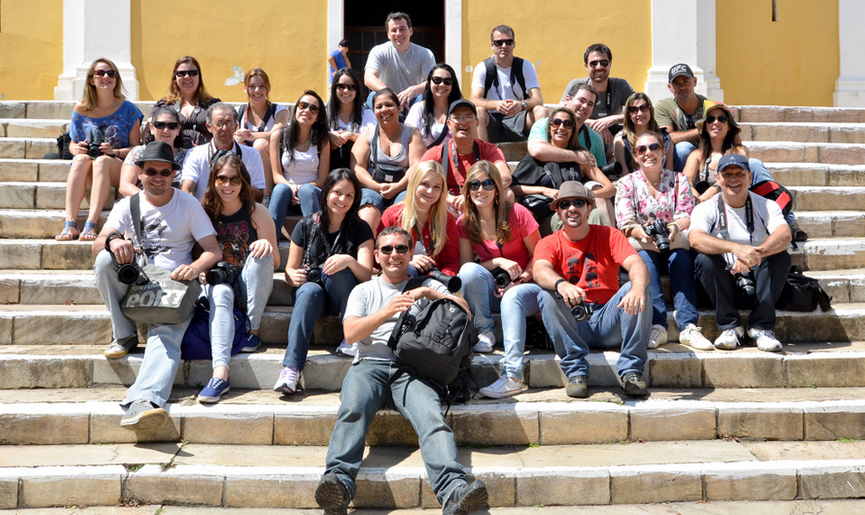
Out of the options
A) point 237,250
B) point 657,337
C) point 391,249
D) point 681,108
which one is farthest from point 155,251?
point 681,108

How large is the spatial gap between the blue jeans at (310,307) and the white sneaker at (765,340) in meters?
2.65

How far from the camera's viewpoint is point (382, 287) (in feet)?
15.4

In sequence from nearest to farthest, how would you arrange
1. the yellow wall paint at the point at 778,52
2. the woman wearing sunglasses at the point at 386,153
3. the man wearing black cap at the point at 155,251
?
the man wearing black cap at the point at 155,251, the woman wearing sunglasses at the point at 386,153, the yellow wall paint at the point at 778,52

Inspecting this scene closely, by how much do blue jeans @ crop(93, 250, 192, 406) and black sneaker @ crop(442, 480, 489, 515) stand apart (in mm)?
1782

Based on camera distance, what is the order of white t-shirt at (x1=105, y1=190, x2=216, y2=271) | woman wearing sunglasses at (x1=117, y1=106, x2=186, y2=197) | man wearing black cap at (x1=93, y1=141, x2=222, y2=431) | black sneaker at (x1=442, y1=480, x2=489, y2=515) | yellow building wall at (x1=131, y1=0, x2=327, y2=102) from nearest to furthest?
1. black sneaker at (x1=442, y1=480, x2=489, y2=515)
2. man wearing black cap at (x1=93, y1=141, x2=222, y2=431)
3. white t-shirt at (x1=105, y1=190, x2=216, y2=271)
4. woman wearing sunglasses at (x1=117, y1=106, x2=186, y2=197)
5. yellow building wall at (x1=131, y1=0, x2=327, y2=102)

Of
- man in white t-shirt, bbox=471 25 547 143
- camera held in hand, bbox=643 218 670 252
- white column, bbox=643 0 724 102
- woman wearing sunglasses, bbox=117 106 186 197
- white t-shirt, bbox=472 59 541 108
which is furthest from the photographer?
white column, bbox=643 0 724 102

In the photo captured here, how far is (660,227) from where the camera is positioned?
17.3 feet

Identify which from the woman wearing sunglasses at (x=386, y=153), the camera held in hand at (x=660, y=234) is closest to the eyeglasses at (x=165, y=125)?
the woman wearing sunglasses at (x=386, y=153)

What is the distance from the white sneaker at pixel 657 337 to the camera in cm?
501

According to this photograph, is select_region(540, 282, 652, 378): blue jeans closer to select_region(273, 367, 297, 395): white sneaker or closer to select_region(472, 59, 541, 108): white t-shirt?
select_region(273, 367, 297, 395): white sneaker

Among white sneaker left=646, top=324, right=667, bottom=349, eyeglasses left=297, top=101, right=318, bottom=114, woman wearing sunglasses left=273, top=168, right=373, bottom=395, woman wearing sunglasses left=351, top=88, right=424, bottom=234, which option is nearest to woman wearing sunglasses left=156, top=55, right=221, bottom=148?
eyeglasses left=297, top=101, right=318, bottom=114

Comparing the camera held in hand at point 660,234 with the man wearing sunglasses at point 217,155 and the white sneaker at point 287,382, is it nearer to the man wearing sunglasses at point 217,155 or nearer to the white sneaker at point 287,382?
the white sneaker at point 287,382

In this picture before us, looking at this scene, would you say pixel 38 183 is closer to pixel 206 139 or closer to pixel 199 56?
pixel 206 139

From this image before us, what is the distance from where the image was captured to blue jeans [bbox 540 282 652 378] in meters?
4.61
